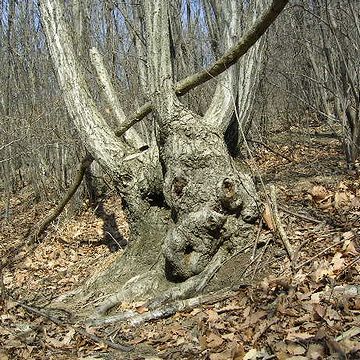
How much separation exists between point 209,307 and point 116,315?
908 millimetres

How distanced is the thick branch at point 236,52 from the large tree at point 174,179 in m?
0.01

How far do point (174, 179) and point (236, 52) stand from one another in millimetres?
1299

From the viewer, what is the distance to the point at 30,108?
1133 centimetres

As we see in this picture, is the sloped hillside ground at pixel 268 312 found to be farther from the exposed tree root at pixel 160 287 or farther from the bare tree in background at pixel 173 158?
the bare tree in background at pixel 173 158

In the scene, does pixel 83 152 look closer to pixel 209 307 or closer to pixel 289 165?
pixel 289 165

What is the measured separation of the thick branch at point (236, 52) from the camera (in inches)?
129

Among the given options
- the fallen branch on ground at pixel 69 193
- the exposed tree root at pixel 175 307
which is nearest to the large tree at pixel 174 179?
the exposed tree root at pixel 175 307

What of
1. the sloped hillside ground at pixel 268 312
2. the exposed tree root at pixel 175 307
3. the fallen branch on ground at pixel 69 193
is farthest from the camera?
the fallen branch on ground at pixel 69 193

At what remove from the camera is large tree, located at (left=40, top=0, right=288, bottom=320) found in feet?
13.6

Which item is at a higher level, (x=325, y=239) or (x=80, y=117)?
(x=80, y=117)

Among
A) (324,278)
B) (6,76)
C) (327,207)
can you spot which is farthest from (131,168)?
(6,76)

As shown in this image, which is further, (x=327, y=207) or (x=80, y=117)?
(x=80, y=117)

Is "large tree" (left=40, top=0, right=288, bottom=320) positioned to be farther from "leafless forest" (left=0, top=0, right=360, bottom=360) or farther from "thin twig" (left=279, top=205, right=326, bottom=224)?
"thin twig" (left=279, top=205, right=326, bottom=224)

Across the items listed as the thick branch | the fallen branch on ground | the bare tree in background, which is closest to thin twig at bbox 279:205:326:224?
the bare tree in background
